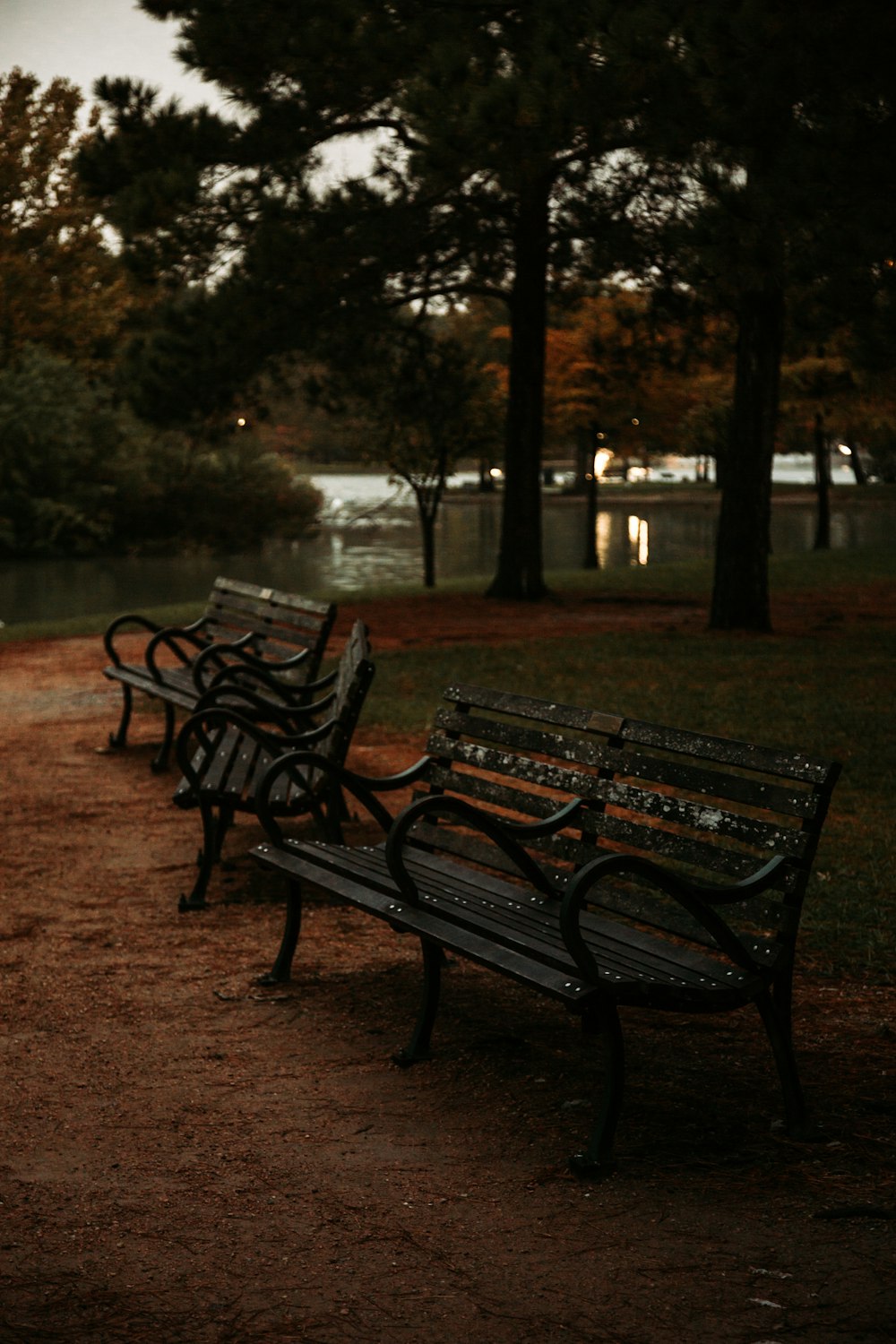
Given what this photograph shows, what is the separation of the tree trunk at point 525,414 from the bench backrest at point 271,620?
392 inches

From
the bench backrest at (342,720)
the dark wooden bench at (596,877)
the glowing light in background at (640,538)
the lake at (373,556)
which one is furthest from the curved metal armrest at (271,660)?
the glowing light in background at (640,538)

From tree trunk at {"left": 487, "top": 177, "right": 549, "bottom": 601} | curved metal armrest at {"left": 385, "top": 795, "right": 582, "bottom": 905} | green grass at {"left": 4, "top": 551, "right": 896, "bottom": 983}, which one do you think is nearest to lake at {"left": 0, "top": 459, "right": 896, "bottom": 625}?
tree trunk at {"left": 487, "top": 177, "right": 549, "bottom": 601}

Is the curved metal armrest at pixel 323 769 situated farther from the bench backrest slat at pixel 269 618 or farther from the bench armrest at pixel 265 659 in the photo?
the bench armrest at pixel 265 659

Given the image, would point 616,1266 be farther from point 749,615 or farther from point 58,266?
point 58,266

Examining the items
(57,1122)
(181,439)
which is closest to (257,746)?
(57,1122)

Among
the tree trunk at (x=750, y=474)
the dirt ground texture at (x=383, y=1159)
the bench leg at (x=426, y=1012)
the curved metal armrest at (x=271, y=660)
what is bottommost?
the dirt ground texture at (x=383, y=1159)

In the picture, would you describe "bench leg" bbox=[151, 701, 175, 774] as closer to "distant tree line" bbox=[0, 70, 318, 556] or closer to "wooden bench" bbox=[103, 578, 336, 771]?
"wooden bench" bbox=[103, 578, 336, 771]

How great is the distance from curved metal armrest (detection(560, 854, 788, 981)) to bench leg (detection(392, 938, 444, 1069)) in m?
0.81

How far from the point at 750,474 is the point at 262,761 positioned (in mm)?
9704

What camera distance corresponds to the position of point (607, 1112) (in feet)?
11.9

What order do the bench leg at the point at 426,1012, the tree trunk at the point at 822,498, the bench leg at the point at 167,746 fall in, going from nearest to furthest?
1. the bench leg at the point at 426,1012
2. the bench leg at the point at 167,746
3. the tree trunk at the point at 822,498

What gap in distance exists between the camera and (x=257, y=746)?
706cm

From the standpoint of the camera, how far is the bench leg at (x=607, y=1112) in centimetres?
358

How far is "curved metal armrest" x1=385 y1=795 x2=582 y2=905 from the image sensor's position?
13.9 feet
